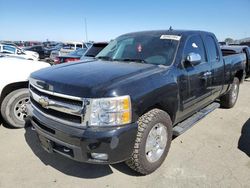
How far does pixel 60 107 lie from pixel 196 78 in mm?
2237

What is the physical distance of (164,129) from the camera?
326 cm

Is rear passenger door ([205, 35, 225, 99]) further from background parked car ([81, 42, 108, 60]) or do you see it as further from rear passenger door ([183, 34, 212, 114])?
background parked car ([81, 42, 108, 60])

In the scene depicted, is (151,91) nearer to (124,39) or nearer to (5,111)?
(124,39)

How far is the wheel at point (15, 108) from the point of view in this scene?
4465 millimetres

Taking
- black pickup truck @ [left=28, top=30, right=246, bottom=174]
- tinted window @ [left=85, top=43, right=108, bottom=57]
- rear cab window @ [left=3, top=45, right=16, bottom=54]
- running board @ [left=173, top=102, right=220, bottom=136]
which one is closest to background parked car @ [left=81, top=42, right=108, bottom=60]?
tinted window @ [left=85, top=43, right=108, bottom=57]

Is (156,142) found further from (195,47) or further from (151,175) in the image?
(195,47)

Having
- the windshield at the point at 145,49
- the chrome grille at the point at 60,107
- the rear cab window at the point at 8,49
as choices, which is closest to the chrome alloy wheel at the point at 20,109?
the chrome grille at the point at 60,107

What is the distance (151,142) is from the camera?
3.11 meters

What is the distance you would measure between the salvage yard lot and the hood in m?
1.24

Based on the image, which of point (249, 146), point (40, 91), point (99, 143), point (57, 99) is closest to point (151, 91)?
point (99, 143)

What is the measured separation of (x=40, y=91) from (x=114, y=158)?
1319 mm

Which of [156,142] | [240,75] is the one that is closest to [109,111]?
[156,142]

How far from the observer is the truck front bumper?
2.46m

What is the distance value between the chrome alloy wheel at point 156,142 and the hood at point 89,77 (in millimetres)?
774
